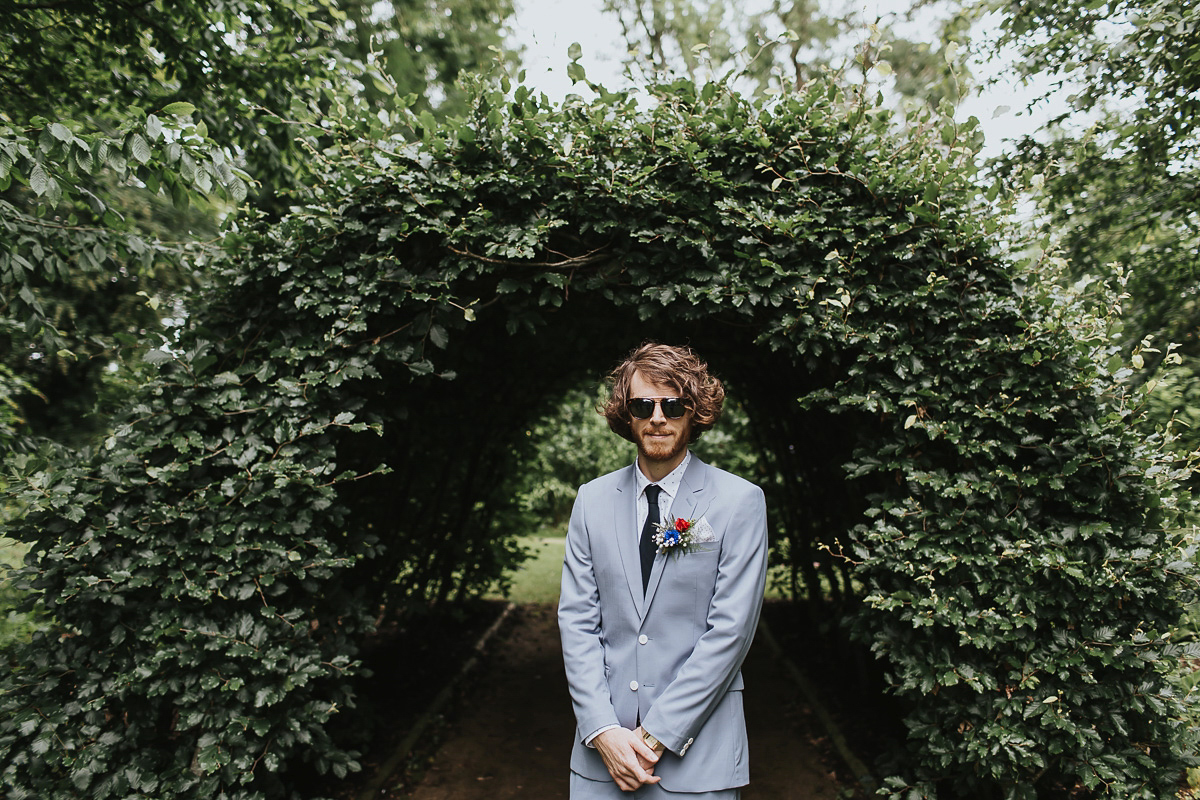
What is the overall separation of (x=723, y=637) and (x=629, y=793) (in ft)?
1.79

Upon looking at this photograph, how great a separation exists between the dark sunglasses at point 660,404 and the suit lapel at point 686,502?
198 mm

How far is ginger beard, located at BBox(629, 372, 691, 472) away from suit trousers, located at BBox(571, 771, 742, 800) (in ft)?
3.24

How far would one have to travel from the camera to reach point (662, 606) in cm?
207

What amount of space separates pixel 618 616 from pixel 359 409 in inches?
71.8

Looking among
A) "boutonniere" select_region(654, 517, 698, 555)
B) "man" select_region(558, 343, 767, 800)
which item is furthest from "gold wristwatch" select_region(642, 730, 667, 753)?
"boutonniere" select_region(654, 517, 698, 555)

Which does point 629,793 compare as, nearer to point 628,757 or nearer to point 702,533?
point 628,757

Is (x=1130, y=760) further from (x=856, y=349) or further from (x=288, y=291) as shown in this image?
Result: (x=288, y=291)

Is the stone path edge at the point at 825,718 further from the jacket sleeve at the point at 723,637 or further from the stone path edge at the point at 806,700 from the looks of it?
the jacket sleeve at the point at 723,637

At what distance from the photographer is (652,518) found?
2.20 metres

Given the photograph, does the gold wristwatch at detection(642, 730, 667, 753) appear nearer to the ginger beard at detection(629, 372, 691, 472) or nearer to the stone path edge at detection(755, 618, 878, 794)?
the ginger beard at detection(629, 372, 691, 472)

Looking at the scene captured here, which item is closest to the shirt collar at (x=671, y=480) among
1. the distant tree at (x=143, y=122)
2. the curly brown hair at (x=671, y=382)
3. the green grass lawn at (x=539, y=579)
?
the curly brown hair at (x=671, y=382)

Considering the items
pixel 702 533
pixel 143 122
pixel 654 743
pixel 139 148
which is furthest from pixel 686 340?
pixel 143 122

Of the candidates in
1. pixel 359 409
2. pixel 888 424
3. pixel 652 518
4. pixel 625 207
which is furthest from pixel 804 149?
pixel 359 409

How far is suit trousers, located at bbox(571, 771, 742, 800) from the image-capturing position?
1.95 metres
